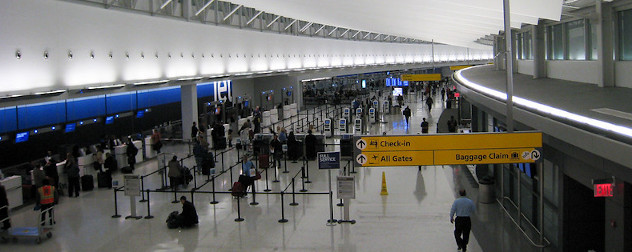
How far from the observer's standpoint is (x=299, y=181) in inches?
653

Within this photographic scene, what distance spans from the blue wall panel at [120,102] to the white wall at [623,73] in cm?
2024

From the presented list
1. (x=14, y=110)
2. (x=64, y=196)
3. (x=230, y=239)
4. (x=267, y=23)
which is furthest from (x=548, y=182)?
(x=267, y=23)

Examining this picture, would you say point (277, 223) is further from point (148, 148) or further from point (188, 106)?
point (188, 106)

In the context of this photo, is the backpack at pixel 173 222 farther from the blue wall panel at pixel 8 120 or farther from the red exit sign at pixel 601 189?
the blue wall panel at pixel 8 120

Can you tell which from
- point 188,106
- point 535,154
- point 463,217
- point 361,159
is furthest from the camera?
point 188,106

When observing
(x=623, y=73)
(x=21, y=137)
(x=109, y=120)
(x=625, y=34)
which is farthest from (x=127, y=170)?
(x=625, y=34)

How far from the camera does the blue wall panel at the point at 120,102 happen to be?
985 inches

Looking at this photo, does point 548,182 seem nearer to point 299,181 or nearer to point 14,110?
point 299,181

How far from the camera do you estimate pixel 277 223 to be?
12047 millimetres

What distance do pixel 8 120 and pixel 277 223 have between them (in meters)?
11.5

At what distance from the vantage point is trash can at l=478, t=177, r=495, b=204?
540 inches

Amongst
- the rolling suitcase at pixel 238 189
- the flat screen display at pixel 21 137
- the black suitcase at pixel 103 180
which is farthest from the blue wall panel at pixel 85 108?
the rolling suitcase at pixel 238 189

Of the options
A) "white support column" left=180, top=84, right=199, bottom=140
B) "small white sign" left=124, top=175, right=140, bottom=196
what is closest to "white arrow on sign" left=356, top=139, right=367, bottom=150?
"small white sign" left=124, top=175, right=140, bottom=196

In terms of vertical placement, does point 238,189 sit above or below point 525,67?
below
